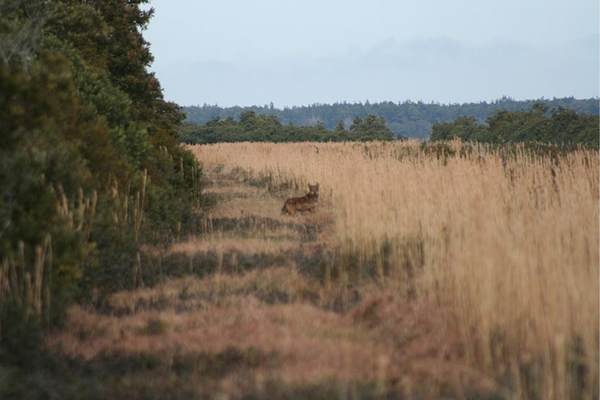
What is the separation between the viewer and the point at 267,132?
85.1m

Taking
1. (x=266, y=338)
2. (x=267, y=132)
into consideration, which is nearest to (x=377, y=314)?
(x=266, y=338)

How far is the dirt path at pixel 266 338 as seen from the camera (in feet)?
17.3

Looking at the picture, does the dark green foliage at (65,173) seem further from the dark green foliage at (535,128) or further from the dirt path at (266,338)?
the dark green foliage at (535,128)

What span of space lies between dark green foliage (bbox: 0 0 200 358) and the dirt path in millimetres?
457

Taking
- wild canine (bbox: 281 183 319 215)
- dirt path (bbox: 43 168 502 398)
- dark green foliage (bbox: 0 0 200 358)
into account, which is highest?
dark green foliage (bbox: 0 0 200 358)

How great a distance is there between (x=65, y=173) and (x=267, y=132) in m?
77.8

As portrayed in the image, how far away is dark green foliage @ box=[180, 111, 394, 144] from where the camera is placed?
277 ft

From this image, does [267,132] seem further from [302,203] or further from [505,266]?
[505,266]

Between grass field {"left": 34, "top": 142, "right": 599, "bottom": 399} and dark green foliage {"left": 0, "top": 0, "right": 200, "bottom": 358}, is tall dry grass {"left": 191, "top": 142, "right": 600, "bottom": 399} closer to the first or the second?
grass field {"left": 34, "top": 142, "right": 599, "bottom": 399}

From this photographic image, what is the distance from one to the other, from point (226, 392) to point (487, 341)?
1.84 m

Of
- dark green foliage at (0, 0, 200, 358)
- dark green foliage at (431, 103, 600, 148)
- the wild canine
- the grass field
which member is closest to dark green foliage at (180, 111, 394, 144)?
dark green foliage at (431, 103, 600, 148)

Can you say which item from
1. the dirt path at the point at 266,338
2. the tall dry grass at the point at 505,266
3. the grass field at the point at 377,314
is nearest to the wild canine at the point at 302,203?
the tall dry grass at the point at 505,266

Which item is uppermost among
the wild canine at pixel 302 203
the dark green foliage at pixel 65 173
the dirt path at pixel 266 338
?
the dark green foliage at pixel 65 173

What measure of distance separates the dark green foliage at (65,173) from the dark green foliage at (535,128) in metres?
30.1
